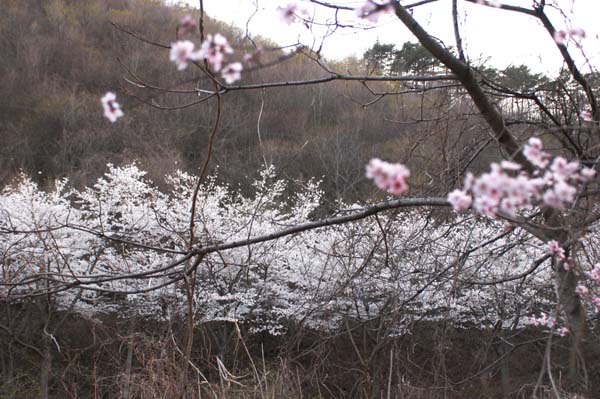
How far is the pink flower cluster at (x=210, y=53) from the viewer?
132 cm

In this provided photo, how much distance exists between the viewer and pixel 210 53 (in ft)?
4.56

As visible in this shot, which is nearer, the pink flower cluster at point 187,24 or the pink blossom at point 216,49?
the pink blossom at point 216,49

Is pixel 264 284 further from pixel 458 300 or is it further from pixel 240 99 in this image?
pixel 240 99

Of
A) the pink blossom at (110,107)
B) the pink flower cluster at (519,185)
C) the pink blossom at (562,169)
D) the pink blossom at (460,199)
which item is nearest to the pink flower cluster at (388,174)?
the pink flower cluster at (519,185)

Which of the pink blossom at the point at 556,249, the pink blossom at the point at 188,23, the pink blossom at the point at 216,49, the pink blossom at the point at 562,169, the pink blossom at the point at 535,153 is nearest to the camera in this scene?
the pink blossom at the point at 562,169

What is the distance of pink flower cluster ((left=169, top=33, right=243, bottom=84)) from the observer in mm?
1320

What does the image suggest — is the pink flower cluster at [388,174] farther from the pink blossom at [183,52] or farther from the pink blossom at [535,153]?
the pink blossom at [183,52]

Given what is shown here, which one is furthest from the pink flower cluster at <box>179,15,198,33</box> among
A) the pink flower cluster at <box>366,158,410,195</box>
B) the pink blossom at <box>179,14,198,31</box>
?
the pink flower cluster at <box>366,158,410,195</box>

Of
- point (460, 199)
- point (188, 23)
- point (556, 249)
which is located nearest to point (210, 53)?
point (188, 23)

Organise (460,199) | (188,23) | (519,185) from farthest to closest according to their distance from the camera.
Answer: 1. (188,23)
2. (460,199)
3. (519,185)

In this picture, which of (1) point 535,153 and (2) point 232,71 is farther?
(2) point 232,71

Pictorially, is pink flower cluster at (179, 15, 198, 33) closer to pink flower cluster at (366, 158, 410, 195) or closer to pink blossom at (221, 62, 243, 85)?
pink blossom at (221, 62, 243, 85)

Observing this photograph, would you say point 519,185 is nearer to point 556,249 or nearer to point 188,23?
point 188,23

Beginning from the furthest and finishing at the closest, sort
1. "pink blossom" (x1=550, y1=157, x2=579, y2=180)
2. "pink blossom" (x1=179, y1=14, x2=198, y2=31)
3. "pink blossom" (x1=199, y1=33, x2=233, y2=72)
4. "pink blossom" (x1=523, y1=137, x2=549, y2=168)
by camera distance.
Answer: "pink blossom" (x1=179, y1=14, x2=198, y2=31)
"pink blossom" (x1=199, y1=33, x2=233, y2=72)
"pink blossom" (x1=523, y1=137, x2=549, y2=168)
"pink blossom" (x1=550, y1=157, x2=579, y2=180)
